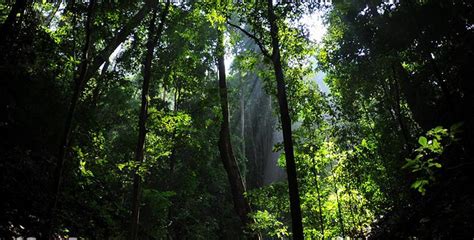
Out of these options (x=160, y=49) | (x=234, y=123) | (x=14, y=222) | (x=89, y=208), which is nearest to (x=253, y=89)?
(x=234, y=123)

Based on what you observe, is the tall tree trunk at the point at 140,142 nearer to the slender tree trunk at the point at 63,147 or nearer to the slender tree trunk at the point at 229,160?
the slender tree trunk at the point at 63,147

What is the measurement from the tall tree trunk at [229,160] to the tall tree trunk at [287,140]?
2.78m

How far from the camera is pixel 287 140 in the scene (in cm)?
730

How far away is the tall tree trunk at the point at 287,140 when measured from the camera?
6755 millimetres

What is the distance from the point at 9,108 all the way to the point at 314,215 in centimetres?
928

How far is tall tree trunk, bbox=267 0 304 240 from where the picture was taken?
6755mm

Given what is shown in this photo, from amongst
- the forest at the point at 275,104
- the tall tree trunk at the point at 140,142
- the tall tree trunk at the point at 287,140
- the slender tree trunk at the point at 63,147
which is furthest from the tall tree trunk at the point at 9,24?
the tall tree trunk at the point at 287,140

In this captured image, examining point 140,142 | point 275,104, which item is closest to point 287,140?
point 140,142

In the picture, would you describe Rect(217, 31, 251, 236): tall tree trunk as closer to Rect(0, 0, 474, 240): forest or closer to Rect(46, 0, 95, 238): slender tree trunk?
Rect(0, 0, 474, 240): forest

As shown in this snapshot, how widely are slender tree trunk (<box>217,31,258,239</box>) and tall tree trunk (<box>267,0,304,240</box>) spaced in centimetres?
278

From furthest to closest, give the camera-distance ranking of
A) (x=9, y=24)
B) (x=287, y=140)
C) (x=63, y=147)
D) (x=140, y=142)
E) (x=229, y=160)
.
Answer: (x=229, y=160), (x=140, y=142), (x=287, y=140), (x=9, y=24), (x=63, y=147)

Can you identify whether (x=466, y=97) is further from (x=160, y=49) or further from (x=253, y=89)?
(x=253, y=89)

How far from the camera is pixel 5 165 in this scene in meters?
5.89

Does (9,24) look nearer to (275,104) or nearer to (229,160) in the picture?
(229,160)
